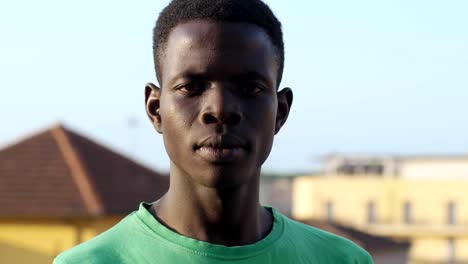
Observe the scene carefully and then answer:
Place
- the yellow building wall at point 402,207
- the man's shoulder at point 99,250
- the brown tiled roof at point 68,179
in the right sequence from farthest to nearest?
→ the yellow building wall at point 402,207
the brown tiled roof at point 68,179
the man's shoulder at point 99,250

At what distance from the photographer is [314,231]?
380 centimetres

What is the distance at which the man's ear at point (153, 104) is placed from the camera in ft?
10.9

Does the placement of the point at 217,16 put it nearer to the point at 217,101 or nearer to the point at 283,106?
the point at 217,101

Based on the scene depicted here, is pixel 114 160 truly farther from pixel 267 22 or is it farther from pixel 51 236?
pixel 267 22

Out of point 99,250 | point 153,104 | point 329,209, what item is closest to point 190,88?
point 153,104

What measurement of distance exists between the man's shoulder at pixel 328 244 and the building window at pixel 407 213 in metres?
82.5

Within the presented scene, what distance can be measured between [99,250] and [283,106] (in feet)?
2.12

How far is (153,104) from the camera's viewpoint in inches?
132

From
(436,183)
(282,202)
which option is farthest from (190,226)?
(282,202)

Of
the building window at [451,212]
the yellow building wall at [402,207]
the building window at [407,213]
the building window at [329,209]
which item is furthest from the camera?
the building window at [407,213]

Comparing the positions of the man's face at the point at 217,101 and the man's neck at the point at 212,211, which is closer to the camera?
the man's face at the point at 217,101

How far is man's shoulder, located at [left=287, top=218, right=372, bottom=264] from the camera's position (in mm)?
3678

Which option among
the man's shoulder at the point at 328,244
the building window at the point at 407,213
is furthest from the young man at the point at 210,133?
the building window at the point at 407,213

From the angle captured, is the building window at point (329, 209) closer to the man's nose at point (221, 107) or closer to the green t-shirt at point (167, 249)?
the green t-shirt at point (167, 249)
